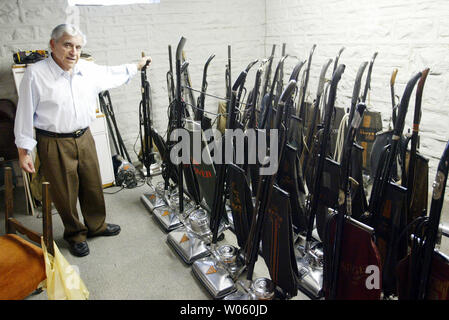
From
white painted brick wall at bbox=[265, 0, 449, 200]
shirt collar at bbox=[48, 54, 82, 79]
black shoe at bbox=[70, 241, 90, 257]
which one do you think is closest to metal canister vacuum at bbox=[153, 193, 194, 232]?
black shoe at bbox=[70, 241, 90, 257]

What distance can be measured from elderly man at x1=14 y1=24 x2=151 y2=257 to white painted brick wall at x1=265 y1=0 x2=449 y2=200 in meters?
1.92

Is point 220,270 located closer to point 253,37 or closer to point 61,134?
point 61,134

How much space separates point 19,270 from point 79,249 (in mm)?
741

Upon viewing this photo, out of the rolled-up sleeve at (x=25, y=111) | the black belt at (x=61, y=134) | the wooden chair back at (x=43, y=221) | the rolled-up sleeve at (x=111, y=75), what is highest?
the rolled-up sleeve at (x=111, y=75)

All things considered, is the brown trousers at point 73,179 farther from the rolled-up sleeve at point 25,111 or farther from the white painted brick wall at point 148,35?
the white painted brick wall at point 148,35

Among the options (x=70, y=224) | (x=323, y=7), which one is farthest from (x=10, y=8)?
(x=323, y=7)

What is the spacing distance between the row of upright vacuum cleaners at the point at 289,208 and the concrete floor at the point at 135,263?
0.28 feet

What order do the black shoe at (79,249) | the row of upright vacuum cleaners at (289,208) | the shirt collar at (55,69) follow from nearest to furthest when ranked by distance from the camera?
the row of upright vacuum cleaners at (289,208) < the shirt collar at (55,69) < the black shoe at (79,249)

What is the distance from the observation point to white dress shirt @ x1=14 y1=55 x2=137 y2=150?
1939mm

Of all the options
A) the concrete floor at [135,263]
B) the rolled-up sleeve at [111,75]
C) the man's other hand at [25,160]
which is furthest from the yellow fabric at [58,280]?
the rolled-up sleeve at [111,75]

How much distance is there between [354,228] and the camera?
1.36 meters

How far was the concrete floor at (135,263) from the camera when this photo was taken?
1.95 metres

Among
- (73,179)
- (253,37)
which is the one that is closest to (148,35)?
(253,37)
